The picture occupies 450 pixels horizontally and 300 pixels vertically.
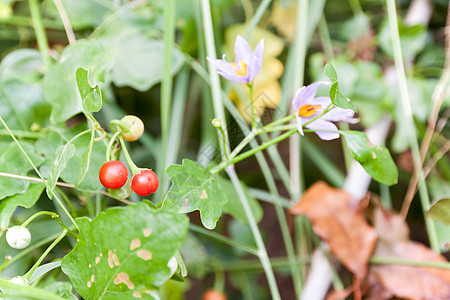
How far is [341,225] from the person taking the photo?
0.57 m

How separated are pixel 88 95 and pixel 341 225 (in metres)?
0.41

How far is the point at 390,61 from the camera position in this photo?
699 millimetres

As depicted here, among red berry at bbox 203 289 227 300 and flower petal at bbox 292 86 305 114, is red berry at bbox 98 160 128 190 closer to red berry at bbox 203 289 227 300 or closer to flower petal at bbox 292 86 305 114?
flower petal at bbox 292 86 305 114

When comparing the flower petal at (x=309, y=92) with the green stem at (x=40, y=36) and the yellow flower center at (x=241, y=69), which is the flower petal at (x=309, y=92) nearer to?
the yellow flower center at (x=241, y=69)

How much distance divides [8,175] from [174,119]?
0.90 feet

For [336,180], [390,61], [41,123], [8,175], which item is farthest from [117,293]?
[390,61]

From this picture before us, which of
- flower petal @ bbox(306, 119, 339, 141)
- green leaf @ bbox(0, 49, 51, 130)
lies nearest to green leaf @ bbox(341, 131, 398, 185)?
flower petal @ bbox(306, 119, 339, 141)

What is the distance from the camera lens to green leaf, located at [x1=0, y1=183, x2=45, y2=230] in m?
0.35

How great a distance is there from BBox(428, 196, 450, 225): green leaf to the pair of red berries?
0.29 metres

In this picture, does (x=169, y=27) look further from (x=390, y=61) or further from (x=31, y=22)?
(x=390, y=61)

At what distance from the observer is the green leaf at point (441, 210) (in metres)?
0.41

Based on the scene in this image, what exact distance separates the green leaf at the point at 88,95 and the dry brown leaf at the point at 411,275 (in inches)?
17.8

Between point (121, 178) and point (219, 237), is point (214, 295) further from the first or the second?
point (121, 178)

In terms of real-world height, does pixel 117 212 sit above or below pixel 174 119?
above
